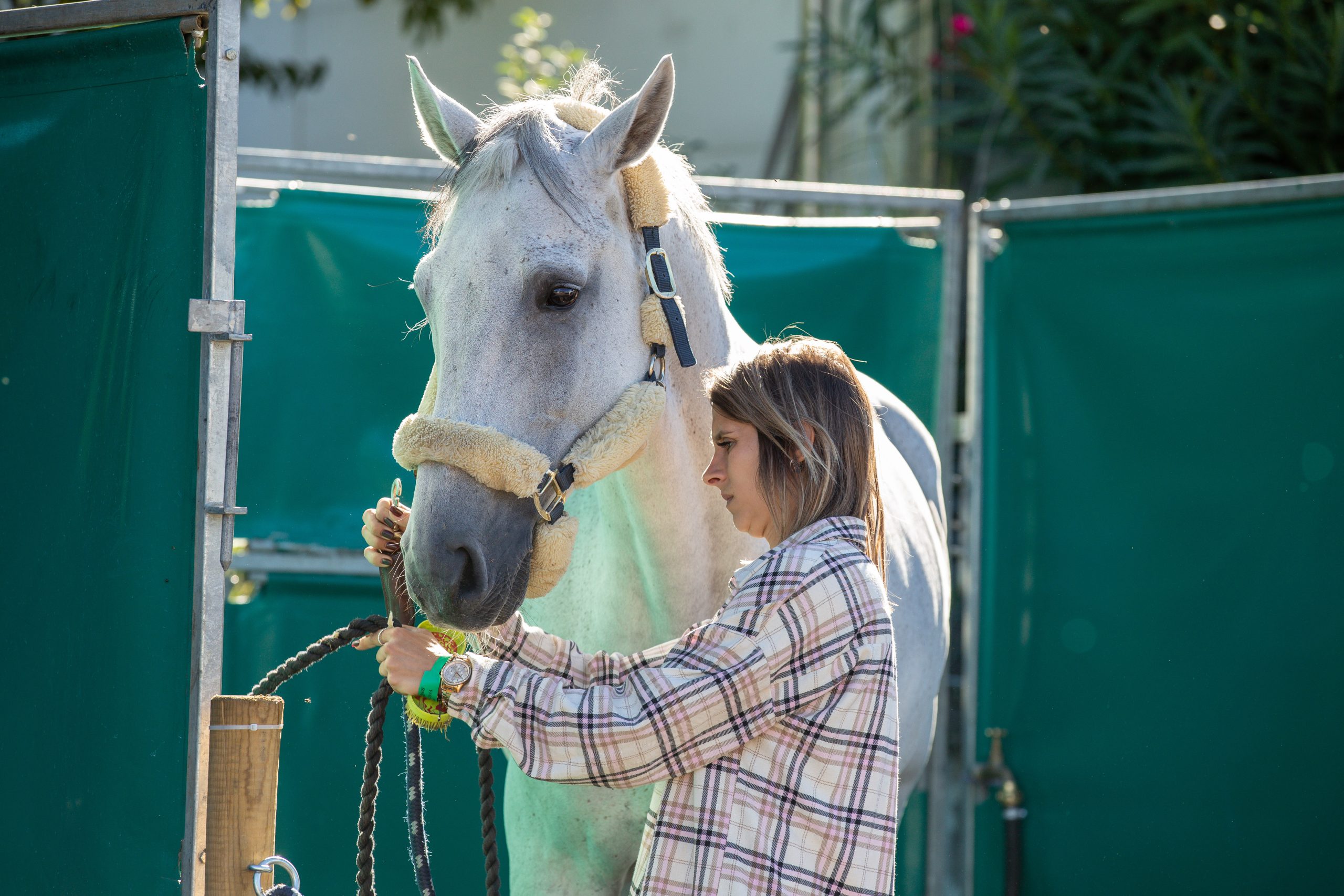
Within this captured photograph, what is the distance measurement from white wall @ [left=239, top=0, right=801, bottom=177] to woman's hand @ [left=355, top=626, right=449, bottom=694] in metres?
6.47

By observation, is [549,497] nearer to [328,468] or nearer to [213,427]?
[213,427]

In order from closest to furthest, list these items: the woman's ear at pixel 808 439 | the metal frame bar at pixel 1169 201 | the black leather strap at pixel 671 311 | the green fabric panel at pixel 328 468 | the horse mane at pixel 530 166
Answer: the woman's ear at pixel 808 439 < the horse mane at pixel 530 166 < the black leather strap at pixel 671 311 < the metal frame bar at pixel 1169 201 < the green fabric panel at pixel 328 468

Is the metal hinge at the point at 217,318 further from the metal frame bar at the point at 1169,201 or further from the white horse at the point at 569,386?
the metal frame bar at the point at 1169,201

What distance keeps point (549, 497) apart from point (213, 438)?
471 mm

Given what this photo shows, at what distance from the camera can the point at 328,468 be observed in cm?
344

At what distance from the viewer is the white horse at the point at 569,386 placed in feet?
5.21

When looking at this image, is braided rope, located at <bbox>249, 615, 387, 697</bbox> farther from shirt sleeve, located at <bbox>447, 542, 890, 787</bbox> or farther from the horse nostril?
shirt sleeve, located at <bbox>447, 542, 890, 787</bbox>

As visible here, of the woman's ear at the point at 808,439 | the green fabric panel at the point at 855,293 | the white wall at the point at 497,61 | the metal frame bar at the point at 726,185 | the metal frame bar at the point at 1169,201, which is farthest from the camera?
the white wall at the point at 497,61

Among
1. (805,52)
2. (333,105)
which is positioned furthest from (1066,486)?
(333,105)

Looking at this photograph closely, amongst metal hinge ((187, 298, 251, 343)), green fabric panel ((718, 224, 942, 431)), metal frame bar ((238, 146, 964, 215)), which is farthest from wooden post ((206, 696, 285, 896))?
green fabric panel ((718, 224, 942, 431))

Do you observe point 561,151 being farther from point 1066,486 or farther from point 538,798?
point 1066,486

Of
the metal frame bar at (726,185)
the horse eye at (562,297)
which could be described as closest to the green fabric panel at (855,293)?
the metal frame bar at (726,185)

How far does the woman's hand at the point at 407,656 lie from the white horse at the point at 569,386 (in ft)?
0.20

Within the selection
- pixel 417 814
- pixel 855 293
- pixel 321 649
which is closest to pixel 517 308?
pixel 321 649
